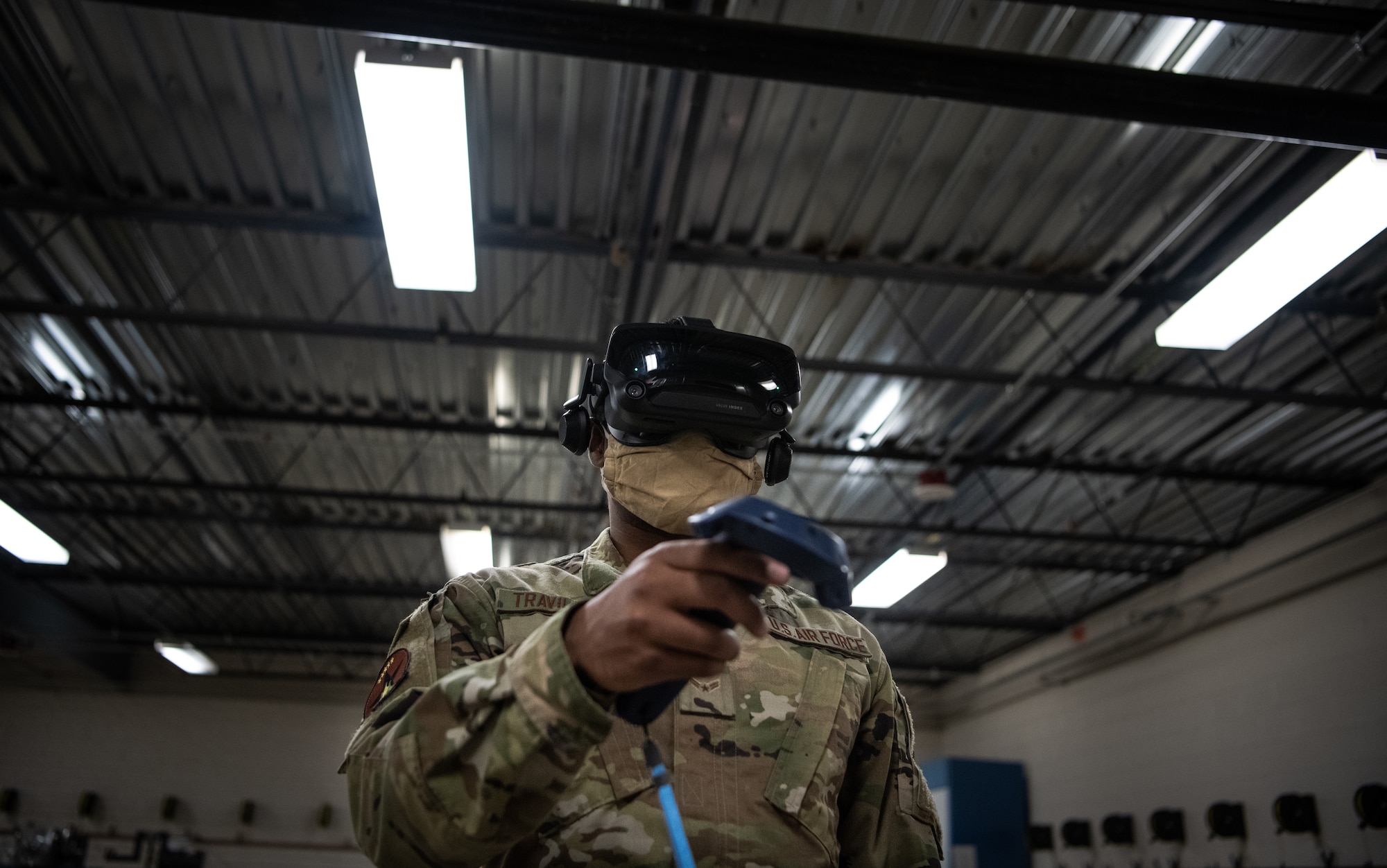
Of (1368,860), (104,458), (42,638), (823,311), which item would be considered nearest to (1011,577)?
(1368,860)

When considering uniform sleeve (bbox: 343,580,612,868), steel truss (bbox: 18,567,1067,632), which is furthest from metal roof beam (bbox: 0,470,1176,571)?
uniform sleeve (bbox: 343,580,612,868)

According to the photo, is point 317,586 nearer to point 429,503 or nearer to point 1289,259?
point 429,503

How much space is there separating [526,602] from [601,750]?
243 millimetres

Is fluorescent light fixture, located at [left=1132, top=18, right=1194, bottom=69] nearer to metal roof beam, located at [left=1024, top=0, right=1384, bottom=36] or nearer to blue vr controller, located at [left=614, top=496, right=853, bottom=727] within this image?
metal roof beam, located at [left=1024, top=0, right=1384, bottom=36]

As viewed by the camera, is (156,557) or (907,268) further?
(156,557)

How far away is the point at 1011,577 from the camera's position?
13.1m

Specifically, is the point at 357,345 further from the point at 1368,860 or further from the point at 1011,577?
the point at 1368,860

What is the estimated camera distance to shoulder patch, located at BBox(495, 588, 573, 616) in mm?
1368

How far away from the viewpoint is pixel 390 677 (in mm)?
1245

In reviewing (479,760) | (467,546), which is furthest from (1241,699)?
(479,760)

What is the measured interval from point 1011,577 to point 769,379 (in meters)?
12.5

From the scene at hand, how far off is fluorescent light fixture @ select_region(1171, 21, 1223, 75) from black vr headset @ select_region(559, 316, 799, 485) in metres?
4.33

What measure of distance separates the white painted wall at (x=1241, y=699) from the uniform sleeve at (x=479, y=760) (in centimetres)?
1051

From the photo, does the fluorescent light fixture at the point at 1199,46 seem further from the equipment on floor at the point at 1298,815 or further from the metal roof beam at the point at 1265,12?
the equipment on floor at the point at 1298,815
